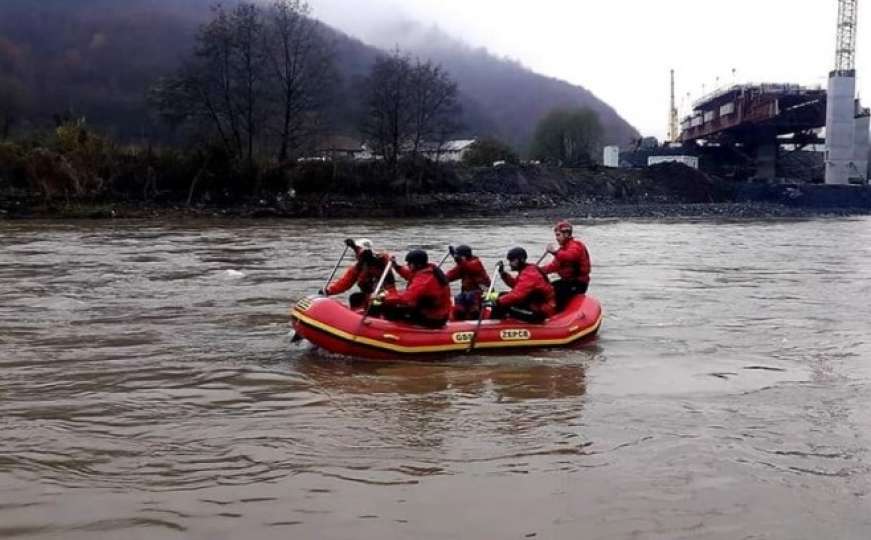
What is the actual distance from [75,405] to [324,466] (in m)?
2.97

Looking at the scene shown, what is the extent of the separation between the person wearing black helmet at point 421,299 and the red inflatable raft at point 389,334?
0.43ft

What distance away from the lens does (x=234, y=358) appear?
34.5 feet

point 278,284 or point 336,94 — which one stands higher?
point 336,94

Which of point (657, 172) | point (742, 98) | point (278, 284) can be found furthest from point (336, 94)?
point (278, 284)

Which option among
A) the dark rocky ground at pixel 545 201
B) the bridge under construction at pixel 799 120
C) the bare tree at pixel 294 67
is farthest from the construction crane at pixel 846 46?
the bare tree at pixel 294 67

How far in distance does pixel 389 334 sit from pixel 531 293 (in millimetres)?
1953

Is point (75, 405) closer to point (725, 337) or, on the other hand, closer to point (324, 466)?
point (324, 466)

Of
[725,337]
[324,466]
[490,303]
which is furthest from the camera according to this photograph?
[725,337]

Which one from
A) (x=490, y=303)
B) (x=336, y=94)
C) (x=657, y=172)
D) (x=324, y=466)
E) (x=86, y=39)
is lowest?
(x=324, y=466)

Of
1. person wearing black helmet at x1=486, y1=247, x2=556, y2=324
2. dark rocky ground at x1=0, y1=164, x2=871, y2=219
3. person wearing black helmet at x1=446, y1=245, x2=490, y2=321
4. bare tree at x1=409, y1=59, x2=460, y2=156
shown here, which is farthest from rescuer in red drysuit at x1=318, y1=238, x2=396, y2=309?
bare tree at x1=409, y1=59, x2=460, y2=156

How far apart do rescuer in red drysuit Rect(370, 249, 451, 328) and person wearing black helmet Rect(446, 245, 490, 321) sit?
29.4 inches

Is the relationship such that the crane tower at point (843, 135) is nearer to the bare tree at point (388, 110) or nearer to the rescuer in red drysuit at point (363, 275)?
the bare tree at point (388, 110)

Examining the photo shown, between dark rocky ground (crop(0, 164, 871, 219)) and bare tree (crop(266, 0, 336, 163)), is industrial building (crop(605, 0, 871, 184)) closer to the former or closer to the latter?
dark rocky ground (crop(0, 164, 871, 219))

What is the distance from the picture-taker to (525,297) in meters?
10.8
